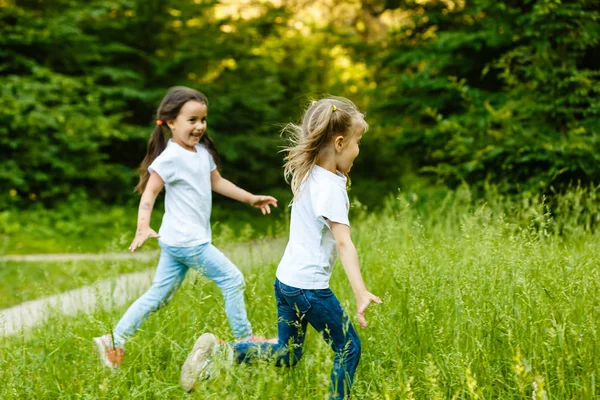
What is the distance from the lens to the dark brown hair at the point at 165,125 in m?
3.99

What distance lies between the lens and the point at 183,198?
12.5ft

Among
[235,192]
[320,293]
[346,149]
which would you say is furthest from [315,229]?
[235,192]

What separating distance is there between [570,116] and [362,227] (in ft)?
9.65

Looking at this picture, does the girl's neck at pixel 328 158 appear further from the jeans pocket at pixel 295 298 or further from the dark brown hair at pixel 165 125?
the dark brown hair at pixel 165 125

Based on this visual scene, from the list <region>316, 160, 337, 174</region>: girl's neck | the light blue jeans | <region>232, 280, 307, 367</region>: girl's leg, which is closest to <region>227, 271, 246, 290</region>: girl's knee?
the light blue jeans

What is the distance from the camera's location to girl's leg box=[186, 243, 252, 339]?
11.9 feet

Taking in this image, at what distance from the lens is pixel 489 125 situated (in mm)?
7363

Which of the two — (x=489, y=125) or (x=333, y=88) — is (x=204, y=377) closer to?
(x=489, y=125)

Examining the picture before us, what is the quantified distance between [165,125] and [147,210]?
0.71m

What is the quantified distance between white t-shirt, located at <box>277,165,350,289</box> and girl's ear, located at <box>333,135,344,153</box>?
4.9 inches

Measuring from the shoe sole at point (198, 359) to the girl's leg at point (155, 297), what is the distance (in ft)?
2.51

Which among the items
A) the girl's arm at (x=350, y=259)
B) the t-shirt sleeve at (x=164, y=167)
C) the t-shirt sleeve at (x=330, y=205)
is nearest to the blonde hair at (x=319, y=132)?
the t-shirt sleeve at (x=330, y=205)

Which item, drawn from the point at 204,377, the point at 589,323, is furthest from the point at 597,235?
the point at 204,377

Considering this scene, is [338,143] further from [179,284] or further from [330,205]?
[179,284]
